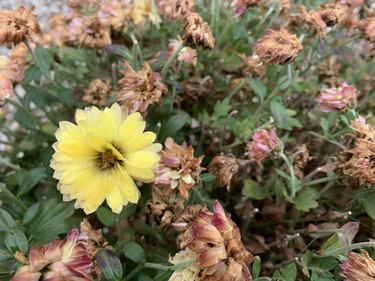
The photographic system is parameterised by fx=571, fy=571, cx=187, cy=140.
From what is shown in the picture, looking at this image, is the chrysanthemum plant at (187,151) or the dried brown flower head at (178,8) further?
the dried brown flower head at (178,8)

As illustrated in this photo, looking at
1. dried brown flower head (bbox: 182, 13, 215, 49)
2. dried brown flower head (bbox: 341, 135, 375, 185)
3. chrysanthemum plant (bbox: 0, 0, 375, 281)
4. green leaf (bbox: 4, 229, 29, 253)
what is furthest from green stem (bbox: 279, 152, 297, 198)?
green leaf (bbox: 4, 229, 29, 253)

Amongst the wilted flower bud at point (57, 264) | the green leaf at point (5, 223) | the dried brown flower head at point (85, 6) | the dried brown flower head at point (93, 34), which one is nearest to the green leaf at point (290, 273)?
the wilted flower bud at point (57, 264)

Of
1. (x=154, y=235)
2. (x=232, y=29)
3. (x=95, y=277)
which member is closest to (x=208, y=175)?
(x=154, y=235)

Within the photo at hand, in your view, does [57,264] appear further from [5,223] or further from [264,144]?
[264,144]

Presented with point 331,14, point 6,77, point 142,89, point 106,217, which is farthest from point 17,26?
point 331,14

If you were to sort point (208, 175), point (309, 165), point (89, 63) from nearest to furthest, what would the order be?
point (208, 175)
point (309, 165)
point (89, 63)

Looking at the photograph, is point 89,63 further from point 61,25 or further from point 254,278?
point 254,278

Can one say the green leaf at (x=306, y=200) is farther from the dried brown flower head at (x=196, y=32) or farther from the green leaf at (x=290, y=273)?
the dried brown flower head at (x=196, y=32)
